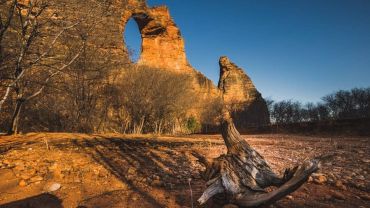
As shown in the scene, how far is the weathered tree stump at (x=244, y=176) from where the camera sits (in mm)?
3438

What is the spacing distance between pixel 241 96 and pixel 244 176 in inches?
2376

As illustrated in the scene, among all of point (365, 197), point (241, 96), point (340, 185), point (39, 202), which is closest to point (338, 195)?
point (365, 197)

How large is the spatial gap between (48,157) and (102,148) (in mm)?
2081

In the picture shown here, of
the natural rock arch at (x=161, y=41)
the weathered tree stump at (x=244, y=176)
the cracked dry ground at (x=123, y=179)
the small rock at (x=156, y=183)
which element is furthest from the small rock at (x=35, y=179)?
the natural rock arch at (x=161, y=41)

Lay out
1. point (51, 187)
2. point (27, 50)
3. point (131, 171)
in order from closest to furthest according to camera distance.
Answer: point (51, 187)
point (131, 171)
point (27, 50)

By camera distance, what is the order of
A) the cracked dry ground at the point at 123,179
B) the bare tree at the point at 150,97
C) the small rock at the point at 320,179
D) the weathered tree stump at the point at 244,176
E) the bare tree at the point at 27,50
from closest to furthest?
the weathered tree stump at the point at 244,176
the cracked dry ground at the point at 123,179
the small rock at the point at 320,179
the bare tree at the point at 27,50
the bare tree at the point at 150,97

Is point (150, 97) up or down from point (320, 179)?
up

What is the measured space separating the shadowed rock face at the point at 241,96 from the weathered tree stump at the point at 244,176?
52.2 m

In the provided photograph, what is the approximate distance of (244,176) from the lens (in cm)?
405

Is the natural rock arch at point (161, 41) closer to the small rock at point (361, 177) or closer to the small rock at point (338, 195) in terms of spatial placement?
the small rock at point (361, 177)

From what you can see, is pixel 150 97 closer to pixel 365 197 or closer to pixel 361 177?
pixel 361 177

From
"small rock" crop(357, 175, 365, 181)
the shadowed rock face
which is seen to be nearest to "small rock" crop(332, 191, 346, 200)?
"small rock" crop(357, 175, 365, 181)

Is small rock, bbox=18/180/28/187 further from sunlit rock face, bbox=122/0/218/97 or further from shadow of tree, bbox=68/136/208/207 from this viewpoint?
sunlit rock face, bbox=122/0/218/97

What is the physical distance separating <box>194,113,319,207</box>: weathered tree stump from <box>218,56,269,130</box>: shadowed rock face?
52.2 m
